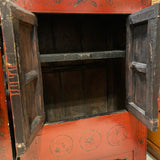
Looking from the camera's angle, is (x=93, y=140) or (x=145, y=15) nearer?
(x=145, y=15)

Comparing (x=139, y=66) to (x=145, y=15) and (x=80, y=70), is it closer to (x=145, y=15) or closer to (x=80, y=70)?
(x=145, y=15)

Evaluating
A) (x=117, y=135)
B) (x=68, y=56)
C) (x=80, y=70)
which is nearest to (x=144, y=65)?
(x=68, y=56)

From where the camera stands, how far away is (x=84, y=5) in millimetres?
1014

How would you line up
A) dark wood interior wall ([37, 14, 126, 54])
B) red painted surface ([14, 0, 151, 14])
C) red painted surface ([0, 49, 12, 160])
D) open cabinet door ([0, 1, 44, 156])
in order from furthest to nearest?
dark wood interior wall ([37, 14, 126, 54]) → red painted surface ([0, 49, 12, 160]) → red painted surface ([14, 0, 151, 14]) → open cabinet door ([0, 1, 44, 156])

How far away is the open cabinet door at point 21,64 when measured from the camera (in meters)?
0.68

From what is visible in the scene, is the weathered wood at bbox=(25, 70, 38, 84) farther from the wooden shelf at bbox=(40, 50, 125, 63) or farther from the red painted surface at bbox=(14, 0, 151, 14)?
the red painted surface at bbox=(14, 0, 151, 14)

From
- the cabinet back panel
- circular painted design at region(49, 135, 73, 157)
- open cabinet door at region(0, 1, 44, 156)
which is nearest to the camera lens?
open cabinet door at region(0, 1, 44, 156)

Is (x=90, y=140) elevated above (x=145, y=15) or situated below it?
below

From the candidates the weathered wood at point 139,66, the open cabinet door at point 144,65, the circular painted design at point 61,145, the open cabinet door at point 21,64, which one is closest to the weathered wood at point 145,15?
the open cabinet door at point 144,65

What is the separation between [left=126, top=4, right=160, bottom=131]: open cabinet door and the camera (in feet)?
2.87

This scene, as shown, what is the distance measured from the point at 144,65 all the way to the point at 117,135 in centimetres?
62

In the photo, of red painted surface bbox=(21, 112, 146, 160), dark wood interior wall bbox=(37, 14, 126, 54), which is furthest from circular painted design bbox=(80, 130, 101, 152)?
dark wood interior wall bbox=(37, 14, 126, 54)

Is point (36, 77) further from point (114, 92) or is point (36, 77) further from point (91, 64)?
point (114, 92)

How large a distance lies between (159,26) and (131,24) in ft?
0.91
